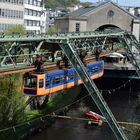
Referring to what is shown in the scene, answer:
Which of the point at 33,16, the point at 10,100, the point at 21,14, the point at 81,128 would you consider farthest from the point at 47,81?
the point at 33,16

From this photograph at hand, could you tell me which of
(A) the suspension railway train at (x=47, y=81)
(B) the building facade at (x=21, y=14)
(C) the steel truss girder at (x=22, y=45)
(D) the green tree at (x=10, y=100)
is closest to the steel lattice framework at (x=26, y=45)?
(C) the steel truss girder at (x=22, y=45)

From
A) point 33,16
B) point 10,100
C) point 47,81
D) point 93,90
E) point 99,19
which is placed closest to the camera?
point 47,81

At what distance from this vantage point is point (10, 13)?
3713 inches

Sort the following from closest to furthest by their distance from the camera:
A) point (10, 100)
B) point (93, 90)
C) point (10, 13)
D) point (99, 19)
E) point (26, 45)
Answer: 1. point (26, 45)
2. point (93, 90)
3. point (10, 100)
4. point (10, 13)
5. point (99, 19)

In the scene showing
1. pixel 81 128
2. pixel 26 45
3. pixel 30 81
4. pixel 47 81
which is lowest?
pixel 81 128

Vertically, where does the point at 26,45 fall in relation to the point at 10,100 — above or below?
above

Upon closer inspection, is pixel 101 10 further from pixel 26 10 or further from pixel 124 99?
pixel 124 99

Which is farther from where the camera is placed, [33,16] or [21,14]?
[33,16]

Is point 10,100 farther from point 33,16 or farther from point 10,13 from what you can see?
point 33,16

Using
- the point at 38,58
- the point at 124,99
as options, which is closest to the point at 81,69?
the point at 38,58

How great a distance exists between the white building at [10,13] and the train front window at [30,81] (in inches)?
2258

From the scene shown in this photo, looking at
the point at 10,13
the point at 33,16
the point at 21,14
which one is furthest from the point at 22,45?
the point at 33,16

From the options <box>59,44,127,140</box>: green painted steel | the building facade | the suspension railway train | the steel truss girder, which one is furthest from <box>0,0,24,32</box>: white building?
<box>59,44,127,140</box>: green painted steel

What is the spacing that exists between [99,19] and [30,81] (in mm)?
76930
